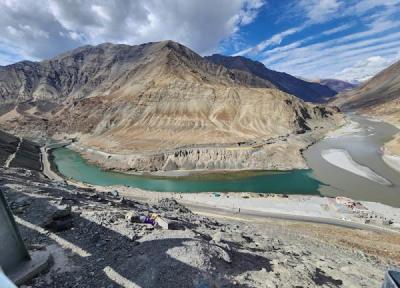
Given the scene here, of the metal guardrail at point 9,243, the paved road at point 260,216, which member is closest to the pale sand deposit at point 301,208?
the paved road at point 260,216

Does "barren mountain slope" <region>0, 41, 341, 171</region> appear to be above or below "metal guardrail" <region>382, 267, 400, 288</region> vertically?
above

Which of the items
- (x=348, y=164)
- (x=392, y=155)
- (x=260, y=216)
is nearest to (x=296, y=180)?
(x=348, y=164)

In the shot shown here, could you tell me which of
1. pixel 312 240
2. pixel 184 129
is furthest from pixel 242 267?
pixel 184 129

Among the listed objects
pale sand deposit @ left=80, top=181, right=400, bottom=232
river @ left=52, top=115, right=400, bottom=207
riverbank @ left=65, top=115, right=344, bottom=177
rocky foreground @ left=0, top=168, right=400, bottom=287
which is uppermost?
riverbank @ left=65, top=115, right=344, bottom=177

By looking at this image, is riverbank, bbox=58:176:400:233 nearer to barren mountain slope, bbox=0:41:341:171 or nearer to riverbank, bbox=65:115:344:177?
riverbank, bbox=65:115:344:177

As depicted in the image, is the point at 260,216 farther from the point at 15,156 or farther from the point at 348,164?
the point at 15,156

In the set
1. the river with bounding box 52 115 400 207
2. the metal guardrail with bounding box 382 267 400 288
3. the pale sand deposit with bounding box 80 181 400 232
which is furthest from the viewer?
the river with bounding box 52 115 400 207

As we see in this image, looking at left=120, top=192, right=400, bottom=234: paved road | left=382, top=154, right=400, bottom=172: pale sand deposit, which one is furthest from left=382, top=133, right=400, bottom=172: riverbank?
left=120, top=192, right=400, bottom=234: paved road

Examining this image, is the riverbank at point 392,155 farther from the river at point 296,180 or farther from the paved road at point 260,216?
the paved road at point 260,216

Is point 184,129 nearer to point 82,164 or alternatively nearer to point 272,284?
point 82,164
